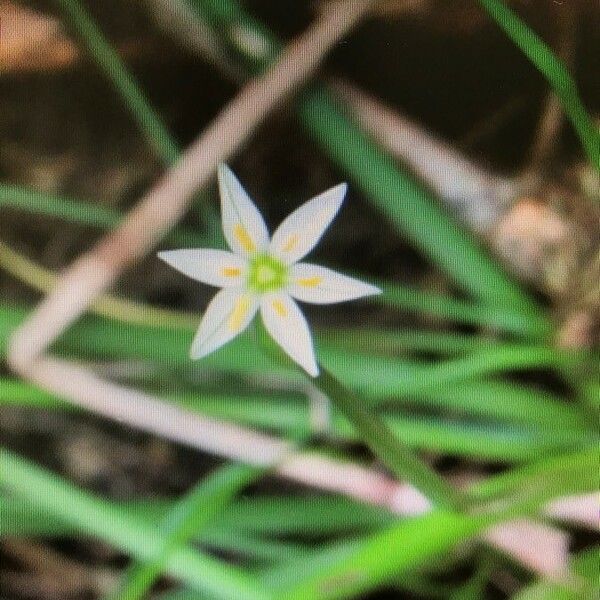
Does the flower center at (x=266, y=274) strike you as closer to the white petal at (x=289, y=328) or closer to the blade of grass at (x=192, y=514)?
the white petal at (x=289, y=328)

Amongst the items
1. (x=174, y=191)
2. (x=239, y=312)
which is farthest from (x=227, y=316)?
(x=174, y=191)

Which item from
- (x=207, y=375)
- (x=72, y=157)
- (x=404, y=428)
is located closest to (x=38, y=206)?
(x=72, y=157)

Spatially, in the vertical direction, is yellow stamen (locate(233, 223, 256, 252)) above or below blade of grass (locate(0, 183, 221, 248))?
below

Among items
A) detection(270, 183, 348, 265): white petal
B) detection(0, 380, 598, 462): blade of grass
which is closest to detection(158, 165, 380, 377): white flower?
detection(270, 183, 348, 265): white petal

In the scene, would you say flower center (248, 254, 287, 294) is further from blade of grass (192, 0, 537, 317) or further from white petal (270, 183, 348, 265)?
blade of grass (192, 0, 537, 317)

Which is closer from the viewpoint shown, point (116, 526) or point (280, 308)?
point (280, 308)

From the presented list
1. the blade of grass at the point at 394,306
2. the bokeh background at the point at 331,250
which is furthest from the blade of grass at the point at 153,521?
the blade of grass at the point at 394,306

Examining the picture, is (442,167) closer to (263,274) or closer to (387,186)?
(387,186)
